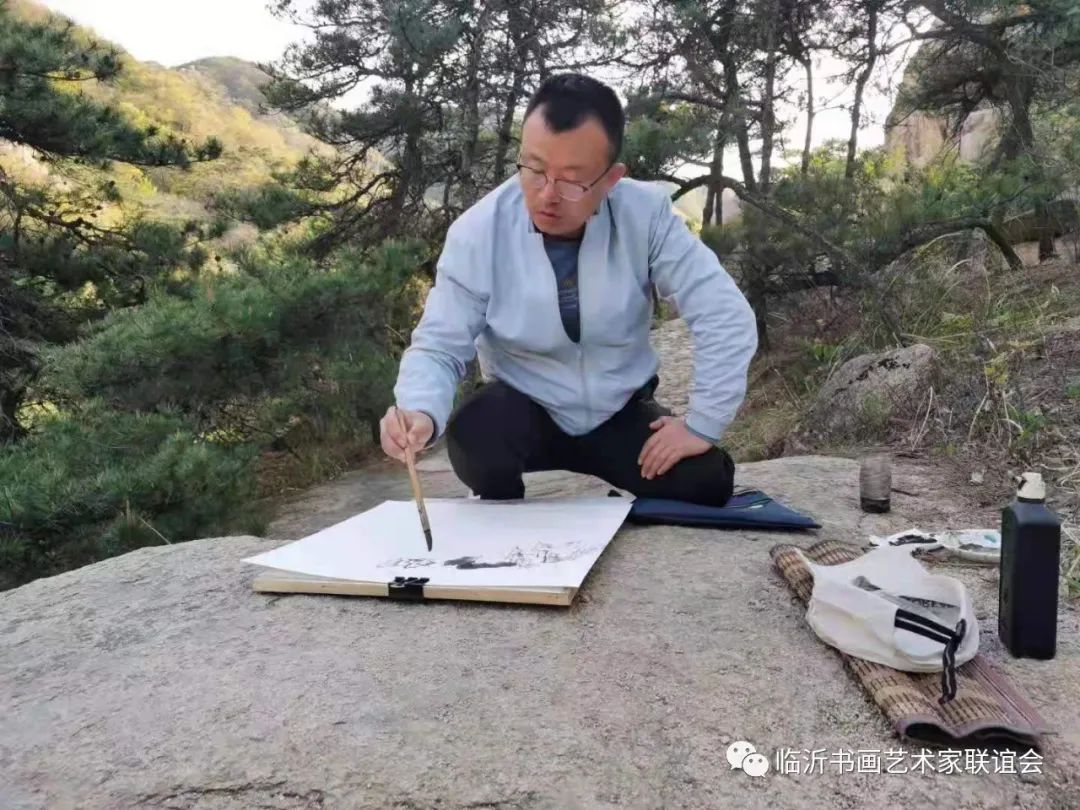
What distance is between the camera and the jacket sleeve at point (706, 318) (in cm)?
188

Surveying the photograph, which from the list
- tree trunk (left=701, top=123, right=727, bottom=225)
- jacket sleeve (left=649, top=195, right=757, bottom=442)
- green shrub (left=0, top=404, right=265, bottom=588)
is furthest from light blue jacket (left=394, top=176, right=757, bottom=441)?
tree trunk (left=701, top=123, right=727, bottom=225)

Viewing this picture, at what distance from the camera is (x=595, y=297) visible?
1907 mm

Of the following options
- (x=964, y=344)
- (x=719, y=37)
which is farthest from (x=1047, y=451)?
(x=719, y=37)

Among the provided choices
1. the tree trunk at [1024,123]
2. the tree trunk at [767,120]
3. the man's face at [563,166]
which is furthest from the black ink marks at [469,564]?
the tree trunk at [1024,123]

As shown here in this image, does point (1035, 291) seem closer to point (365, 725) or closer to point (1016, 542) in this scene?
point (1016, 542)

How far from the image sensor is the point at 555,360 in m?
2.00

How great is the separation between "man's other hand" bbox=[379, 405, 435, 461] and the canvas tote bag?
29.2 inches

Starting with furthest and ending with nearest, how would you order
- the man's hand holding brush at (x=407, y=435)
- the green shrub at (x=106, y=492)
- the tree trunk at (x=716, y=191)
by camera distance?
the tree trunk at (x=716, y=191), the green shrub at (x=106, y=492), the man's hand holding brush at (x=407, y=435)

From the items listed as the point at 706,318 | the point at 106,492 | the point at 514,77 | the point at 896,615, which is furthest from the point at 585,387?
the point at 514,77

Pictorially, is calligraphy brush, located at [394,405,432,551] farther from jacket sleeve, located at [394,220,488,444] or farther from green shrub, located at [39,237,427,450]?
green shrub, located at [39,237,427,450]

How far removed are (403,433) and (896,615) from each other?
2.96 feet

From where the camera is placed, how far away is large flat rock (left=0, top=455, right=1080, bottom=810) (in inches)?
37.7

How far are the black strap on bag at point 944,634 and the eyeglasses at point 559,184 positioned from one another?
3.34 feet

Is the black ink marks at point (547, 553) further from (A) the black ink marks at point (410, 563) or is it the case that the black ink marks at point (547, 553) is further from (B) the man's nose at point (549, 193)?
(B) the man's nose at point (549, 193)
